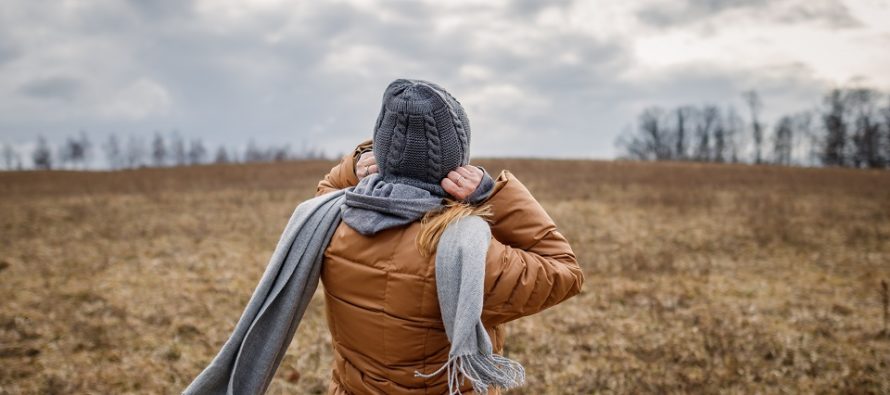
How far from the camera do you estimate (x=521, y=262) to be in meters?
1.58

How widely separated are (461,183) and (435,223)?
0.18 m

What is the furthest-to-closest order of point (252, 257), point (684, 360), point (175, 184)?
point (175, 184)
point (252, 257)
point (684, 360)

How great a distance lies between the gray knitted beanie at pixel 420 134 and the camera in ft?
4.97

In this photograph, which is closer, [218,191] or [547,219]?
[547,219]

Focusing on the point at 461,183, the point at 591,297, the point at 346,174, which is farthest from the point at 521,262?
the point at 591,297

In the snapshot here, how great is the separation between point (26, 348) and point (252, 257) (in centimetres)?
463

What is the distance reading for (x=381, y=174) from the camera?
168 cm

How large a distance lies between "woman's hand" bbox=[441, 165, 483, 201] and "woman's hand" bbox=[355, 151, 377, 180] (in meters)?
0.39

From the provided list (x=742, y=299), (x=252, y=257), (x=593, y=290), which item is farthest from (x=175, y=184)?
(x=742, y=299)

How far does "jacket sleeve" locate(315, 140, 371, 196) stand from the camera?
202cm

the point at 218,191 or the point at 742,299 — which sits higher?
the point at 218,191

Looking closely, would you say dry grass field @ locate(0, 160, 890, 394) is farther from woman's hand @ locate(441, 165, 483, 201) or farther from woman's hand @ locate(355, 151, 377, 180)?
woman's hand @ locate(441, 165, 483, 201)

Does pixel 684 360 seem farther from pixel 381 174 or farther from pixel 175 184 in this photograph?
pixel 175 184

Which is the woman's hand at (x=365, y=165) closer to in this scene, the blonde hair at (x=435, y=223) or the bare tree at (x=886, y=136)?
the blonde hair at (x=435, y=223)
